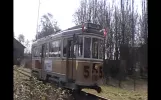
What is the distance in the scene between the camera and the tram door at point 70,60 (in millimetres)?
11039

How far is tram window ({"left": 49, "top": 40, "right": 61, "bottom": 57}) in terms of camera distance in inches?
483

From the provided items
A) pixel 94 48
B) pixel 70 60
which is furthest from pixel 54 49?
pixel 94 48

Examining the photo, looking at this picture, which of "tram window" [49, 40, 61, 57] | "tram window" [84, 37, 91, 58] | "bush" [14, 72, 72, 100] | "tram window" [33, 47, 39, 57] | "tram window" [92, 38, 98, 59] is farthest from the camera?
"tram window" [33, 47, 39, 57]

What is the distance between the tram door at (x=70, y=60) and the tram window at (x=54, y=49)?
0.97m

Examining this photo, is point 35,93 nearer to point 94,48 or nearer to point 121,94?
point 94,48

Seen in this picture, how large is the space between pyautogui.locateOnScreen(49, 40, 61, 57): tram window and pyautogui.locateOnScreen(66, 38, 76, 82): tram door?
97 centimetres

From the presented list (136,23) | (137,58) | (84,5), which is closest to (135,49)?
(137,58)

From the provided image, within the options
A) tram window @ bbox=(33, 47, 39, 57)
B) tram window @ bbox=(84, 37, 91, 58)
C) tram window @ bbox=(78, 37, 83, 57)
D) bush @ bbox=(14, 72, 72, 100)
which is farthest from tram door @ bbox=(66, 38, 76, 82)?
tram window @ bbox=(33, 47, 39, 57)

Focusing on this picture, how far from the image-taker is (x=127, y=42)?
26078 mm

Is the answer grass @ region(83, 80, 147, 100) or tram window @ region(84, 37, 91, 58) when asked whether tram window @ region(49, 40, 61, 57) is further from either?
grass @ region(83, 80, 147, 100)

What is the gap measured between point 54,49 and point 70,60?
6.62ft

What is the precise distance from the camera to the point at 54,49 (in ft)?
42.3

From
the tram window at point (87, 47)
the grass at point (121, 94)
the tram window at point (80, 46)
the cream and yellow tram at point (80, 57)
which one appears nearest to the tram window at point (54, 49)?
the cream and yellow tram at point (80, 57)
